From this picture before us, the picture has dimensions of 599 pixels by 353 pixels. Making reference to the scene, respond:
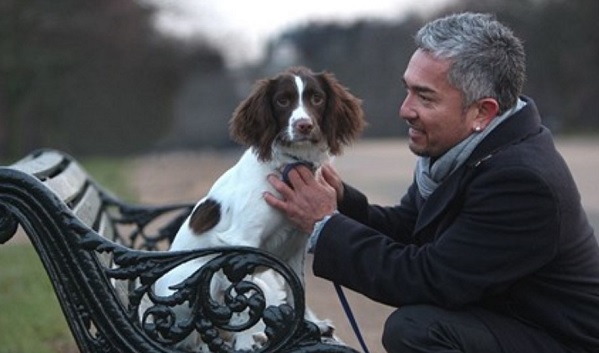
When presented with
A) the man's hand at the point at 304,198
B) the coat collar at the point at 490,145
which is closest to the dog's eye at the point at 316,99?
the man's hand at the point at 304,198

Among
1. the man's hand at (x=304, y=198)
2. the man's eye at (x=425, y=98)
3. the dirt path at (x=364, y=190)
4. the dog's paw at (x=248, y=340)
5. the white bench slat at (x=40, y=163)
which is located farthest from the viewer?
the dirt path at (x=364, y=190)

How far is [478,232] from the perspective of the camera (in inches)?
138

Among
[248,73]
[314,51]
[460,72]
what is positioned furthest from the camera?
[314,51]

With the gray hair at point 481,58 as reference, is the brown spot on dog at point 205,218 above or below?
below

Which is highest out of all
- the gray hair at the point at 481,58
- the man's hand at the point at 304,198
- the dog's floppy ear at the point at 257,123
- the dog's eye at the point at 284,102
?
the gray hair at the point at 481,58

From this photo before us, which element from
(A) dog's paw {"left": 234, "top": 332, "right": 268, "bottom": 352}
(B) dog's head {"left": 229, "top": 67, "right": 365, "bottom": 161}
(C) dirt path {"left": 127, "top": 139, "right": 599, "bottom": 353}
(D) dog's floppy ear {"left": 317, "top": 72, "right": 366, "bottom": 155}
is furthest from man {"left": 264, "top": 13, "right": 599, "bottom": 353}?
(C) dirt path {"left": 127, "top": 139, "right": 599, "bottom": 353}

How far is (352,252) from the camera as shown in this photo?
12.0 ft

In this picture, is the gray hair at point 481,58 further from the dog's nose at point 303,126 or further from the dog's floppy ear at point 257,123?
the dog's floppy ear at point 257,123

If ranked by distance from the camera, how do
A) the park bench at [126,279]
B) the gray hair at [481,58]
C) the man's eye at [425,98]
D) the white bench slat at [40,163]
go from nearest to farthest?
1. the park bench at [126,279]
2. the gray hair at [481,58]
3. the man's eye at [425,98]
4. the white bench slat at [40,163]

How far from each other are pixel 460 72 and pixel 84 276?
4.92ft

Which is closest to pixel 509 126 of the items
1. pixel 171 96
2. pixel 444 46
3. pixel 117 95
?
pixel 444 46

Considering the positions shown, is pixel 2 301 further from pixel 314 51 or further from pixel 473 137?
pixel 314 51

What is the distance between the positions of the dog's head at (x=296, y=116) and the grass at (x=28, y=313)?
7.60 feet

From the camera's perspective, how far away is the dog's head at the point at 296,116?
14.9 feet
